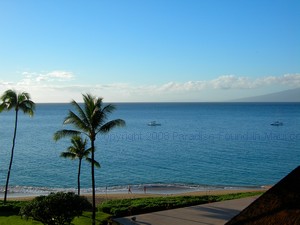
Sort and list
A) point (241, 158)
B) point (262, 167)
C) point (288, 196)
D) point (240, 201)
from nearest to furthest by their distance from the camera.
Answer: point (288, 196) → point (240, 201) → point (262, 167) → point (241, 158)

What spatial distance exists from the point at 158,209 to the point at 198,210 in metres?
2.42

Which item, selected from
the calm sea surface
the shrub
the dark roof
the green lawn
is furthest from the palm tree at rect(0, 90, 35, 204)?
the dark roof

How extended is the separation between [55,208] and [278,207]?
1024cm

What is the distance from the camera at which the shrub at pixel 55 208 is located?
55.9 ft

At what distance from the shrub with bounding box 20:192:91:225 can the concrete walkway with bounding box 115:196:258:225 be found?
9.75 ft

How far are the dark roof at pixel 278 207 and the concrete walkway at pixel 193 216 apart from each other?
25.0 feet

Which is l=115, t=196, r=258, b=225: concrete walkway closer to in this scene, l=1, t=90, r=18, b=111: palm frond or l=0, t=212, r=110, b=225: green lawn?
l=0, t=212, r=110, b=225: green lawn

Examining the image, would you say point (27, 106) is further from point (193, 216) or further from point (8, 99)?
point (193, 216)

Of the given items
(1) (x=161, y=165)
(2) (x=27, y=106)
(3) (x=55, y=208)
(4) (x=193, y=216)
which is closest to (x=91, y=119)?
(3) (x=55, y=208)

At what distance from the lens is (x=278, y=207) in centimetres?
1127

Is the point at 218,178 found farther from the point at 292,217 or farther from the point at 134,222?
the point at 292,217

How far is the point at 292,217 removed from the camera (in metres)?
10.6

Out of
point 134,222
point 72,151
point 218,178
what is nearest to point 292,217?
point 134,222

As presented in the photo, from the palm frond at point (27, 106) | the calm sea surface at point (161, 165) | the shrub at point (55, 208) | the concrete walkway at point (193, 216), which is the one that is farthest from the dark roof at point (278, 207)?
the calm sea surface at point (161, 165)
